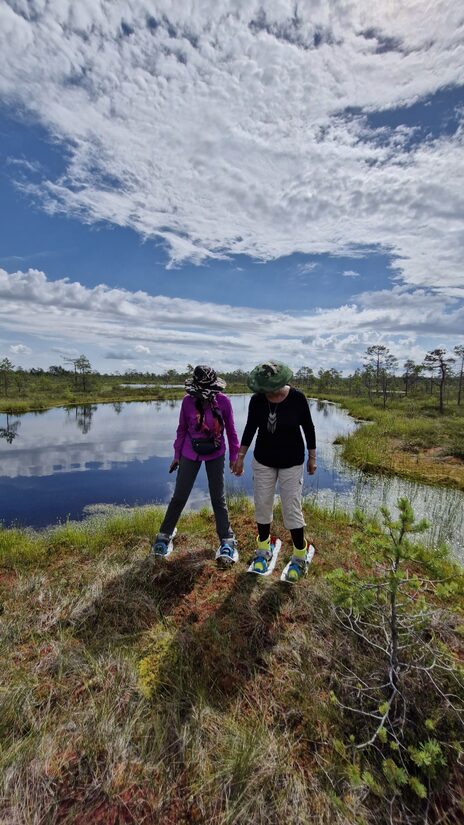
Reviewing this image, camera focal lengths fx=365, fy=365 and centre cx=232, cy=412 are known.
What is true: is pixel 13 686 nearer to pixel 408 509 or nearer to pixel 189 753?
pixel 189 753

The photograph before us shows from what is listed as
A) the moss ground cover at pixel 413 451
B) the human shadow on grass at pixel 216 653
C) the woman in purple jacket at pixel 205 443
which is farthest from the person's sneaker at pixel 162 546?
the moss ground cover at pixel 413 451

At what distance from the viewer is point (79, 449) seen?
13695 mm

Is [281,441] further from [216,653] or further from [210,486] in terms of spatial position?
[216,653]

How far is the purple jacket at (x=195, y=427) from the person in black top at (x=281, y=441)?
414 mm

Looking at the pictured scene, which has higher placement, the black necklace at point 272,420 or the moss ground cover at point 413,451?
the black necklace at point 272,420

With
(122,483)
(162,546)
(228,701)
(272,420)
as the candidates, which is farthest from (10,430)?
(228,701)

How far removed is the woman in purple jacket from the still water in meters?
3.71

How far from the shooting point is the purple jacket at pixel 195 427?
369 cm

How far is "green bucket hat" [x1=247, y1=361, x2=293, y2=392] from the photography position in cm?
313

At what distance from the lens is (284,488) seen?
3.32 metres

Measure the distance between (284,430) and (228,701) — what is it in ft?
6.41

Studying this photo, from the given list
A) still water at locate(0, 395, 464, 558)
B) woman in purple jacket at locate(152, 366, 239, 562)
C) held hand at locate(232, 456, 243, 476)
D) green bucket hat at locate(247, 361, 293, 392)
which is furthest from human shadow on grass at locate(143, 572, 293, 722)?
still water at locate(0, 395, 464, 558)

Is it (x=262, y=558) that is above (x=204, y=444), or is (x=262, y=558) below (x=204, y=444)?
below

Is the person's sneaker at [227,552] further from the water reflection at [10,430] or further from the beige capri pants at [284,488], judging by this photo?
the water reflection at [10,430]
